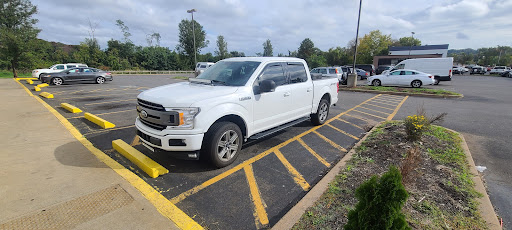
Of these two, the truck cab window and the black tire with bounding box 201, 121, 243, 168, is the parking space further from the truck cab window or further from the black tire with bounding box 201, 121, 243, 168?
the truck cab window

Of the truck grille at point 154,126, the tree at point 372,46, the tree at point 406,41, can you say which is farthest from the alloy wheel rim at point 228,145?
the tree at point 406,41

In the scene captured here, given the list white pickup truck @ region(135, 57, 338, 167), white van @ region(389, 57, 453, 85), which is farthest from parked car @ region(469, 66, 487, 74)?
white pickup truck @ region(135, 57, 338, 167)

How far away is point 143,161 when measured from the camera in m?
3.82

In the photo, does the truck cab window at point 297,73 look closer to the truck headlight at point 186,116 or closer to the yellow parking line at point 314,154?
the yellow parking line at point 314,154

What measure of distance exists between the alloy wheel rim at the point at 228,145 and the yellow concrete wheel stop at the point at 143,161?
2.97ft

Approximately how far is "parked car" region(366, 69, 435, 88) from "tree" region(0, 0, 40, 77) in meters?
34.4

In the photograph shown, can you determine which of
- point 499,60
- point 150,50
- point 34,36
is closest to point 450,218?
point 34,36

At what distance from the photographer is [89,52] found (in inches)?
1843

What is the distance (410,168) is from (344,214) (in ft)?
4.15

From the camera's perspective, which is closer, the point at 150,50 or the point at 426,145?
the point at 426,145

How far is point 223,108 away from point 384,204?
258cm

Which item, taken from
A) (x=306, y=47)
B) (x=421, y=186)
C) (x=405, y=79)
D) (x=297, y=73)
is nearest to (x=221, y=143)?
(x=297, y=73)

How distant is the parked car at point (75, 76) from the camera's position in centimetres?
1642

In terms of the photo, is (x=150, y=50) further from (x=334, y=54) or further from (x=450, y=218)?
(x=450, y=218)
